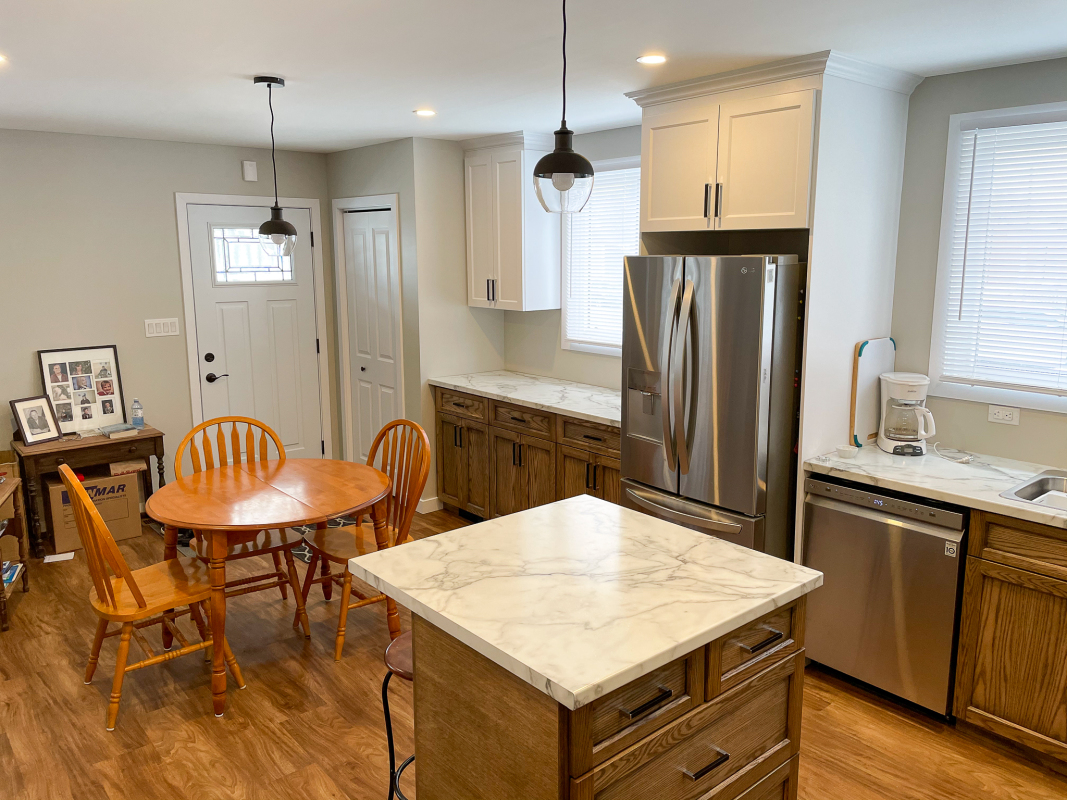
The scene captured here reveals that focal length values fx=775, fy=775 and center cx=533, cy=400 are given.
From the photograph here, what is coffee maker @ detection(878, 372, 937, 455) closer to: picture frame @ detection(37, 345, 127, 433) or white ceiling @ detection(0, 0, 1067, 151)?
white ceiling @ detection(0, 0, 1067, 151)

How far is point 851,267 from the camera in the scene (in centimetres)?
311

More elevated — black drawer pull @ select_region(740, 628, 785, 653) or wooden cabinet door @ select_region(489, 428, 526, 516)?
black drawer pull @ select_region(740, 628, 785, 653)

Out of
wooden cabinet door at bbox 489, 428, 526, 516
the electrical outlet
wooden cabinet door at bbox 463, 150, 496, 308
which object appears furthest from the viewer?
wooden cabinet door at bbox 463, 150, 496, 308

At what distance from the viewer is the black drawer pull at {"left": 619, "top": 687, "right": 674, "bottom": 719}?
4.92 ft

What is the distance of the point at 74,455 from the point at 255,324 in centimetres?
148

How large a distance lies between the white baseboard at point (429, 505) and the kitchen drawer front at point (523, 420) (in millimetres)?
889

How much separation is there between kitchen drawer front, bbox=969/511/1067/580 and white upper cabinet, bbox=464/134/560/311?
284 centimetres

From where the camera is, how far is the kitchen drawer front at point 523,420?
4223 mm

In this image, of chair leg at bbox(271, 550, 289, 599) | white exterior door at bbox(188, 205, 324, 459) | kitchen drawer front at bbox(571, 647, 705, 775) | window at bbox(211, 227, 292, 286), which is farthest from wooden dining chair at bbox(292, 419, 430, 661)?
window at bbox(211, 227, 292, 286)

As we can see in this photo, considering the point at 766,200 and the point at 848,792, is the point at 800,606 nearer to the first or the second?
the point at 848,792

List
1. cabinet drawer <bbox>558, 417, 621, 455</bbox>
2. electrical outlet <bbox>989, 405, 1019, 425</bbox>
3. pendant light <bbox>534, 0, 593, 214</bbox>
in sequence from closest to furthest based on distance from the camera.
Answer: pendant light <bbox>534, 0, 593, 214</bbox>, electrical outlet <bbox>989, 405, 1019, 425</bbox>, cabinet drawer <bbox>558, 417, 621, 455</bbox>

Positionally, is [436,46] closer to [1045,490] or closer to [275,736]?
[275,736]

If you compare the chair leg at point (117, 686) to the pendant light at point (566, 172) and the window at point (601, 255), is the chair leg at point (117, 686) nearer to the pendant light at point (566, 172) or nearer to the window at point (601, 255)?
the pendant light at point (566, 172)

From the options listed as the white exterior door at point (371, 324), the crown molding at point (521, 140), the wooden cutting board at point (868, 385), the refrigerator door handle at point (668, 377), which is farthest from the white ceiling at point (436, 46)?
the white exterior door at point (371, 324)
